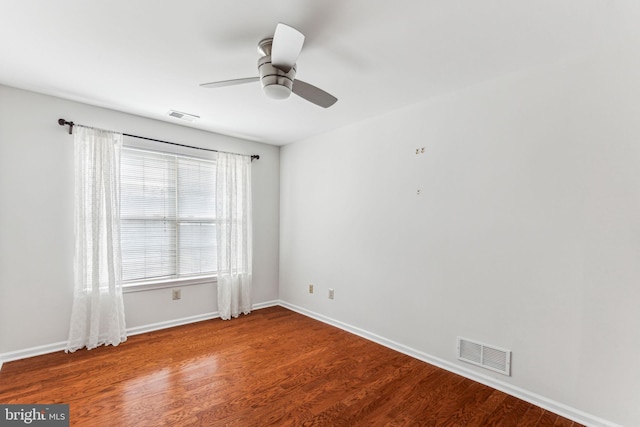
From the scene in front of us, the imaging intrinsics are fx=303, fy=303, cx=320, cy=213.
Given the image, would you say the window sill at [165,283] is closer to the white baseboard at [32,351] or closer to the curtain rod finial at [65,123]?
the white baseboard at [32,351]

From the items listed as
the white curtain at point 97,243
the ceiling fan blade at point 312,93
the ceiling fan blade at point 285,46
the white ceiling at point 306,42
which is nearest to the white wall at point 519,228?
the white ceiling at point 306,42

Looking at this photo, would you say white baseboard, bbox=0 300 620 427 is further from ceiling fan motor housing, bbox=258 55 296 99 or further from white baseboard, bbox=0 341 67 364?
ceiling fan motor housing, bbox=258 55 296 99

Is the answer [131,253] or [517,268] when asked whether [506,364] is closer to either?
[517,268]

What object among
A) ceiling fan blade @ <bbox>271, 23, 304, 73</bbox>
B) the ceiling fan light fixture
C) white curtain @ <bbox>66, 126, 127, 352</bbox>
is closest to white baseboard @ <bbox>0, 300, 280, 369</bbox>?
white curtain @ <bbox>66, 126, 127, 352</bbox>

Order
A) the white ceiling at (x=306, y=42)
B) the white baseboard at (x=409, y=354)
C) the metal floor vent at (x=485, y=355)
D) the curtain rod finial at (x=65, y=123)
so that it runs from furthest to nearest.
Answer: the curtain rod finial at (x=65, y=123), the metal floor vent at (x=485, y=355), the white baseboard at (x=409, y=354), the white ceiling at (x=306, y=42)

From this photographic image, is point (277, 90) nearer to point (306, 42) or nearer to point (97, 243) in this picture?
point (306, 42)

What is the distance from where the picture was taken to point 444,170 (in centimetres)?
266

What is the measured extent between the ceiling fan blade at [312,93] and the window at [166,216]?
2.23 m

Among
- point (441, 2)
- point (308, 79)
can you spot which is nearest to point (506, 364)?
point (441, 2)

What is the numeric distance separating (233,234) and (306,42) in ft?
8.69

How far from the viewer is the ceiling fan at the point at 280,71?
5.29 ft

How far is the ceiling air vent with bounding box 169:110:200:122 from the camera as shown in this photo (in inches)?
126

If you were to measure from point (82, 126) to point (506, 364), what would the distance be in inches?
165

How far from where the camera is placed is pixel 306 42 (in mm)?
1891
